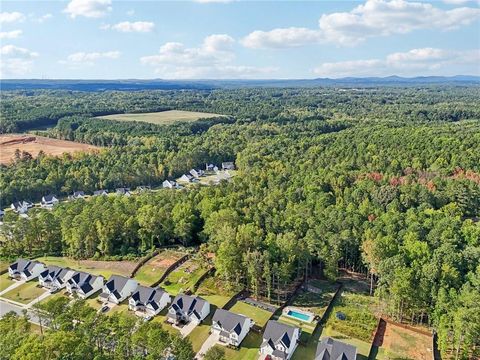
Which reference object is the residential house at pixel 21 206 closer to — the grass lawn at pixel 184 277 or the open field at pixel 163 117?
the grass lawn at pixel 184 277

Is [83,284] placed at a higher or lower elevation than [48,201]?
lower

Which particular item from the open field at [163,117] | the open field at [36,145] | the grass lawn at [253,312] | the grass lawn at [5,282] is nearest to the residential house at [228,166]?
the open field at [36,145]

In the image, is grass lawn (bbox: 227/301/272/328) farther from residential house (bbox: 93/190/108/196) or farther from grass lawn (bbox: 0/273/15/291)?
residential house (bbox: 93/190/108/196)

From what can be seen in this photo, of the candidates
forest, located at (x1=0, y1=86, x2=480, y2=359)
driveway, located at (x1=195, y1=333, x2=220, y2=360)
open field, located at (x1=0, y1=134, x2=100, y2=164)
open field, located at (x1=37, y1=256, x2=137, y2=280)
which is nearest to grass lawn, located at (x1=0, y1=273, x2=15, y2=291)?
open field, located at (x1=37, y1=256, x2=137, y2=280)

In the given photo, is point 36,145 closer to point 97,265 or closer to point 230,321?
point 97,265

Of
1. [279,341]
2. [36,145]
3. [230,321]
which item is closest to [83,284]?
[230,321]
